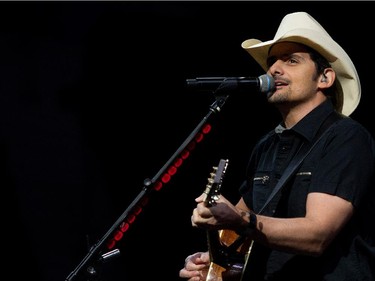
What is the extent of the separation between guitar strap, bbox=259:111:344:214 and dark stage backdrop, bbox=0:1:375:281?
138 centimetres

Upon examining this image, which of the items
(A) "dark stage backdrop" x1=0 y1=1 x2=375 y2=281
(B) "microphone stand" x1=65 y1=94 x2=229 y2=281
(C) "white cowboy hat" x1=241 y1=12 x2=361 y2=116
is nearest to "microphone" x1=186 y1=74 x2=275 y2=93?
(B) "microphone stand" x1=65 y1=94 x2=229 y2=281

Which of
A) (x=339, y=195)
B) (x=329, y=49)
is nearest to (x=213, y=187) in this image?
(x=339, y=195)

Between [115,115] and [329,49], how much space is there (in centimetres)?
167

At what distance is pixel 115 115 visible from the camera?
4.29m

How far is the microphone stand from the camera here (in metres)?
2.53

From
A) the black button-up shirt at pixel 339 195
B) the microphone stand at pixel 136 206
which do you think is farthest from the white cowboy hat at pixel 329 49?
the microphone stand at pixel 136 206

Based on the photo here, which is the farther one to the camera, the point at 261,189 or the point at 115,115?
the point at 115,115

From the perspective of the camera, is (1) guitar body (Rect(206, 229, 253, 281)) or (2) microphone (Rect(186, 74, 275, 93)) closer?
(2) microphone (Rect(186, 74, 275, 93))

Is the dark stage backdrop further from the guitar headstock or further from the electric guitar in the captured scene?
the guitar headstock

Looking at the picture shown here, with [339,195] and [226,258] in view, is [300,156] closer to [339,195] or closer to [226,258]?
[339,195]

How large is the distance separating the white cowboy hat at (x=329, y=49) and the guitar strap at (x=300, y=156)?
24cm

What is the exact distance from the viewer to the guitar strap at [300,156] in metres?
2.78

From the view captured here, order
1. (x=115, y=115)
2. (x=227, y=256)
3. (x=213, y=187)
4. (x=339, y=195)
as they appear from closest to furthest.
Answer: (x=213, y=187) → (x=339, y=195) → (x=227, y=256) → (x=115, y=115)

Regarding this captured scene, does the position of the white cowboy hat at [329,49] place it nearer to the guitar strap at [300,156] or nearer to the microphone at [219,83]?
the guitar strap at [300,156]
